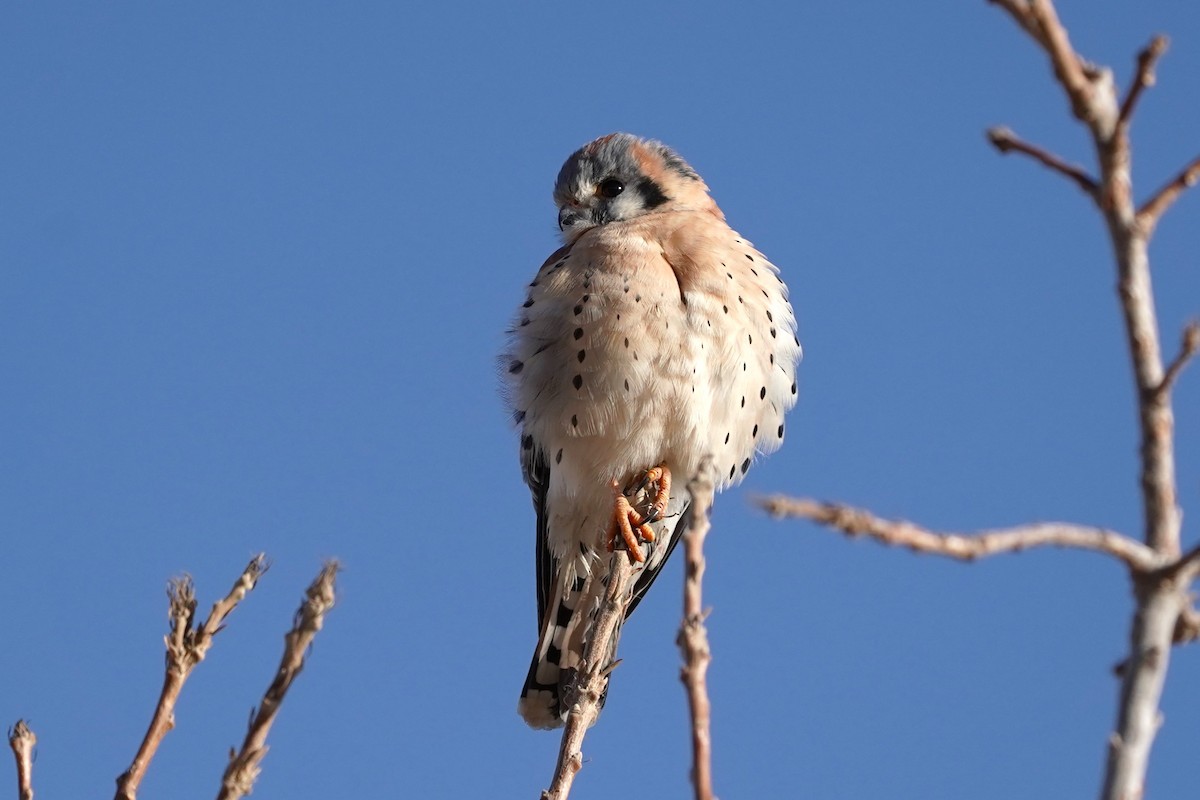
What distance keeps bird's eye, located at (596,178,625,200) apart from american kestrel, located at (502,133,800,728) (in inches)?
17.5

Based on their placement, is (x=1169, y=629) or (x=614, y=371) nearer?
(x=1169, y=629)

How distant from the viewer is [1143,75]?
1.35 metres

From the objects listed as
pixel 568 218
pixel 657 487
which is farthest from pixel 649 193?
pixel 657 487

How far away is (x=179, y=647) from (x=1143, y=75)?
4.18 ft

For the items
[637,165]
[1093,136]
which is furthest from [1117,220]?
[637,165]

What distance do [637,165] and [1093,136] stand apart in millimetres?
5454

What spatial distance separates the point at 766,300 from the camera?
18.8 feet

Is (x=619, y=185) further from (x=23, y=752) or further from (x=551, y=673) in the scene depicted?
(x=23, y=752)

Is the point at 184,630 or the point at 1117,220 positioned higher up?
the point at 1117,220

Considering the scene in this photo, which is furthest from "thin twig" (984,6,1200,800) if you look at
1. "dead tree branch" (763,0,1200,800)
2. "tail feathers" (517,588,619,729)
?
"tail feathers" (517,588,619,729)

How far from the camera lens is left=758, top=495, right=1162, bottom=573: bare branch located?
123cm

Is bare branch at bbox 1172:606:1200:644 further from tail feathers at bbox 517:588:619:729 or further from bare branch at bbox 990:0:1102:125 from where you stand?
tail feathers at bbox 517:588:619:729

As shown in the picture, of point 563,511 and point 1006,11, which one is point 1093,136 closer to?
point 1006,11

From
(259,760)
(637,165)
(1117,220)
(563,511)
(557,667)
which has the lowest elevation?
(259,760)
